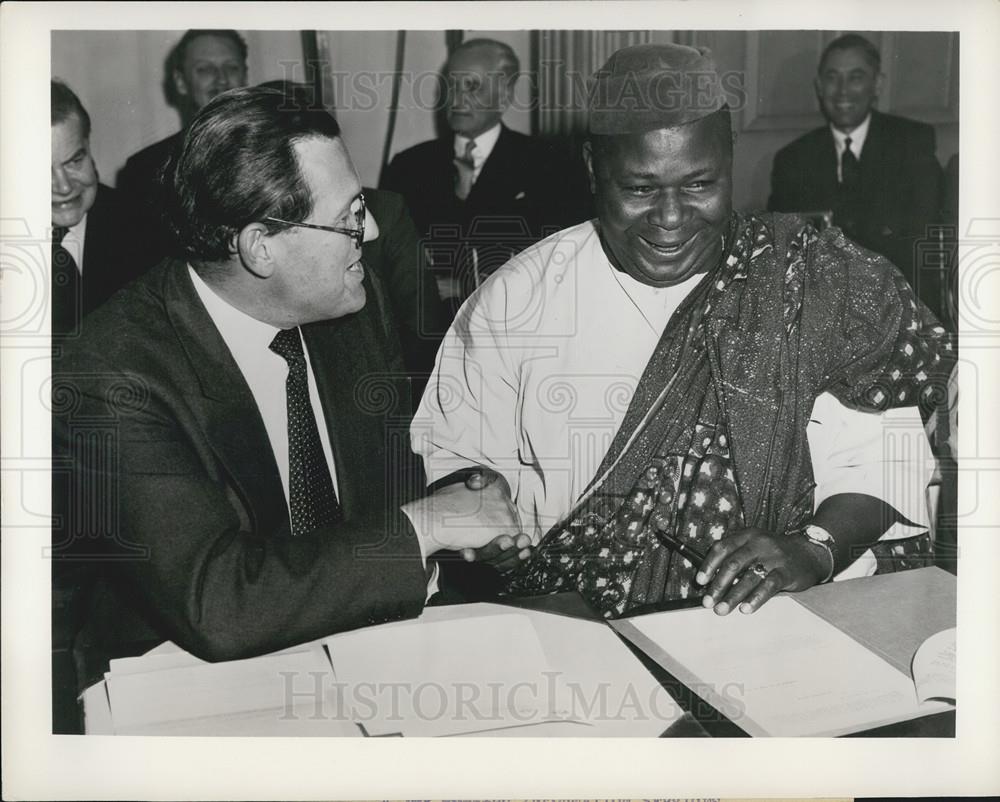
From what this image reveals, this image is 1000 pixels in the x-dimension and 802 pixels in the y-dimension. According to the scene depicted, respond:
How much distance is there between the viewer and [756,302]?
1.90m

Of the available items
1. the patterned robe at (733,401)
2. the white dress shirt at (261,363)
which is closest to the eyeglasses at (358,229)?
the white dress shirt at (261,363)

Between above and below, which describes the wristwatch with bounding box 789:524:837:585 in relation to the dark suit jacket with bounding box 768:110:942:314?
below

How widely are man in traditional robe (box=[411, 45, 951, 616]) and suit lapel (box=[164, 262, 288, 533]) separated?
12.3 inches

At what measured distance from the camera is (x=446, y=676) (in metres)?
1.93

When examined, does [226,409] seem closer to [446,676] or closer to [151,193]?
[151,193]

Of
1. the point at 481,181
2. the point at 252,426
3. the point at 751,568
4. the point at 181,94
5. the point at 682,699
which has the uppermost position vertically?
the point at 181,94

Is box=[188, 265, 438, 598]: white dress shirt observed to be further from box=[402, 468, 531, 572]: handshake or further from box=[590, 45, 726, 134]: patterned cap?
box=[590, 45, 726, 134]: patterned cap

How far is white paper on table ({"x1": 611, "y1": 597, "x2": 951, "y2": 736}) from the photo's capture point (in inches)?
74.5

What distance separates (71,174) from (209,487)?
704 mm

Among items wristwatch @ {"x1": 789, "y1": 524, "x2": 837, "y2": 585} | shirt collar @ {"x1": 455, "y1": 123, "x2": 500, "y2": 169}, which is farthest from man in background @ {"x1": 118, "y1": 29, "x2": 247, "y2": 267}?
wristwatch @ {"x1": 789, "y1": 524, "x2": 837, "y2": 585}

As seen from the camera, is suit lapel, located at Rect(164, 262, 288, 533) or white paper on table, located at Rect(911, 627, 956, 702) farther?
white paper on table, located at Rect(911, 627, 956, 702)

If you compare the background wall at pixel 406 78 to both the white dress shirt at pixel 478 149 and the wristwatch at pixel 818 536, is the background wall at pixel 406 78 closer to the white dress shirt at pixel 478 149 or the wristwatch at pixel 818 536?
the white dress shirt at pixel 478 149

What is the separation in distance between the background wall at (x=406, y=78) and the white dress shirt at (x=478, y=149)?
55 mm

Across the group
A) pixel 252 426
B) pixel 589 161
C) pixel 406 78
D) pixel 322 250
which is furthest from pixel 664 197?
pixel 252 426
